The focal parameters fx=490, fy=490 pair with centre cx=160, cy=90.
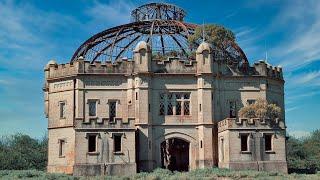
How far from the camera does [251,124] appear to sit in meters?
38.0

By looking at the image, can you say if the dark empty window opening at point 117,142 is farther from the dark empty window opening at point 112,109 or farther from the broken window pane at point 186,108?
the broken window pane at point 186,108

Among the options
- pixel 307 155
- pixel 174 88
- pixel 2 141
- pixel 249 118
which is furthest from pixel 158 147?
pixel 2 141

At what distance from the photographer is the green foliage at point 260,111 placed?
39.1 m

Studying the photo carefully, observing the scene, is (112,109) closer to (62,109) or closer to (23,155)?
(62,109)

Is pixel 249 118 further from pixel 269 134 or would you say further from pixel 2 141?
pixel 2 141

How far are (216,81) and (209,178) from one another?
36.4 feet

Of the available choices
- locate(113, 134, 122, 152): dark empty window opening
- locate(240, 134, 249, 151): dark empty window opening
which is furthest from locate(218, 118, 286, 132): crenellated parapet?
locate(113, 134, 122, 152): dark empty window opening

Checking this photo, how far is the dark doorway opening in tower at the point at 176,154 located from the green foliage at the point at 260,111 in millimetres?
6975

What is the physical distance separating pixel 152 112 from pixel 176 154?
20.6 feet

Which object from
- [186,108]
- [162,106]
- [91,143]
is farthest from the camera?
[186,108]

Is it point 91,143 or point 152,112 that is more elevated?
point 152,112

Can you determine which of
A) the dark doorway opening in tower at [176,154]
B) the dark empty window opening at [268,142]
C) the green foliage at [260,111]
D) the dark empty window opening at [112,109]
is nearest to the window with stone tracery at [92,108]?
the dark empty window opening at [112,109]

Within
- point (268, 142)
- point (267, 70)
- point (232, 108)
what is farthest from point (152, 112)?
point (267, 70)

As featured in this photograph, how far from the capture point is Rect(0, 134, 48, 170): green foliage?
57.8 metres
